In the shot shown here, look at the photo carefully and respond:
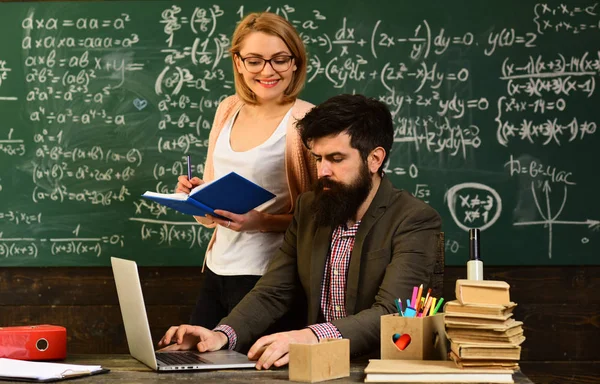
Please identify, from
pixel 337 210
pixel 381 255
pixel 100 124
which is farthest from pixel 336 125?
pixel 100 124

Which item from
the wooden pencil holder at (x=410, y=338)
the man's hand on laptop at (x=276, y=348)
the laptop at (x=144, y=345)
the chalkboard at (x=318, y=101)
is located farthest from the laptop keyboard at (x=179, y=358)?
the chalkboard at (x=318, y=101)

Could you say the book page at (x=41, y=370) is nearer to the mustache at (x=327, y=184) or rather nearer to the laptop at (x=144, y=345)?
the laptop at (x=144, y=345)

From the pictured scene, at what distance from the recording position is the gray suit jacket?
2312mm

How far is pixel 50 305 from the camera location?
13.9ft

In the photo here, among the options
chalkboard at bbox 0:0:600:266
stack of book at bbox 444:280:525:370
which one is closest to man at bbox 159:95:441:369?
stack of book at bbox 444:280:525:370

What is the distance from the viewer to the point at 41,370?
6.01 ft

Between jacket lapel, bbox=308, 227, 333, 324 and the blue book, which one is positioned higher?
the blue book

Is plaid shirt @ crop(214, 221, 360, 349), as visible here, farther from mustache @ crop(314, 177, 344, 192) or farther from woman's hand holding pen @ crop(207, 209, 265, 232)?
woman's hand holding pen @ crop(207, 209, 265, 232)

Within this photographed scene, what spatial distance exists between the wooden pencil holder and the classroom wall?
2.21m

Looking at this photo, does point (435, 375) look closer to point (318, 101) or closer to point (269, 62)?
point (269, 62)

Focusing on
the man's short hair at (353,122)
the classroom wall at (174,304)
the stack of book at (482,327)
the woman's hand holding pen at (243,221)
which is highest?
the man's short hair at (353,122)

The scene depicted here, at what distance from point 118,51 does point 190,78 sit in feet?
Answer: 1.31

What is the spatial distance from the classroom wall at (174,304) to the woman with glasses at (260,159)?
141cm

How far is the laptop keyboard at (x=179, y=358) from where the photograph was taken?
1.93 metres
